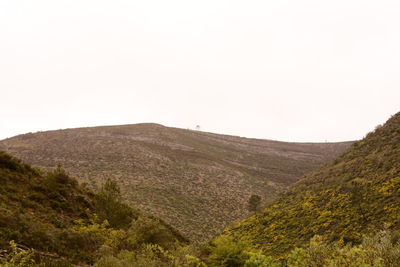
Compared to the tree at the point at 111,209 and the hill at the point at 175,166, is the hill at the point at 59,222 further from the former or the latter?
the hill at the point at 175,166

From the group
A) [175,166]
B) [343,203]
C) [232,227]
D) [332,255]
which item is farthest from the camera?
[175,166]

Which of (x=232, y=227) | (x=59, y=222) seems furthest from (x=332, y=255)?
(x=232, y=227)

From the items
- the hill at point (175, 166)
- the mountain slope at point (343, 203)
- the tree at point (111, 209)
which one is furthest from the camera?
the hill at point (175, 166)

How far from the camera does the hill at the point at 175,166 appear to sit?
134ft

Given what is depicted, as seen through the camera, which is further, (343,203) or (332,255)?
(343,203)

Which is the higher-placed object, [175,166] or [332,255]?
[175,166]

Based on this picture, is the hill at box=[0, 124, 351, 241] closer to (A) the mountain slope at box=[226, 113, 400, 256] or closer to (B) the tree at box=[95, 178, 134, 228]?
(A) the mountain slope at box=[226, 113, 400, 256]

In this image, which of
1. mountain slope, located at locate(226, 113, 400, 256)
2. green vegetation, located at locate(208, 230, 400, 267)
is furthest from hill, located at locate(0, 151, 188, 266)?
mountain slope, located at locate(226, 113, 400, 256)

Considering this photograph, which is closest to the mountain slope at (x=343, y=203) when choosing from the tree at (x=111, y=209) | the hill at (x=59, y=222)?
the tree at (x=111, y=209)

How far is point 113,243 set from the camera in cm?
1554

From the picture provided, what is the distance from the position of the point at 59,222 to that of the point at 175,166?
41.0 meters

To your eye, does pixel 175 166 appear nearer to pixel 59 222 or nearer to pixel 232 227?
pixel 232 227

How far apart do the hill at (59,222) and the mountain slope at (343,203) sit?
10.2m

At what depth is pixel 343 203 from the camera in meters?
23.1
